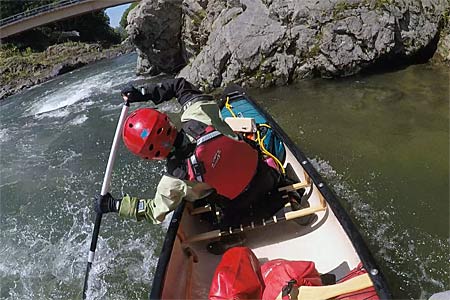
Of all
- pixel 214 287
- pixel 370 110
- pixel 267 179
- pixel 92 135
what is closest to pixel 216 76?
pixel 92 135

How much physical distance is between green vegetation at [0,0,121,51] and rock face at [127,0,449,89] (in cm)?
2910

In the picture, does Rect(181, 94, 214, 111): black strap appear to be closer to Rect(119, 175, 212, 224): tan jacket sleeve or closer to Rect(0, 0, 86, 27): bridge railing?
Rect(119, 175, 212, 224): tan jacket sleeve

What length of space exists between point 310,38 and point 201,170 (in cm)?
774

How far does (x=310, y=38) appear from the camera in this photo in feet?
34.9

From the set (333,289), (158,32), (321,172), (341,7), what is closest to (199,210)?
(333,289)

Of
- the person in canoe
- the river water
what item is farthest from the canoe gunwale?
the river water

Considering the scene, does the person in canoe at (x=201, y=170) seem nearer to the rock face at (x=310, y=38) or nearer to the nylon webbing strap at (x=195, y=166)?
the nylon webbing strap at (x=195, y=166)

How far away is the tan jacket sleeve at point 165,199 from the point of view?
374 centimetres

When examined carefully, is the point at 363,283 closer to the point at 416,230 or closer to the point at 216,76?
the point at 416,230

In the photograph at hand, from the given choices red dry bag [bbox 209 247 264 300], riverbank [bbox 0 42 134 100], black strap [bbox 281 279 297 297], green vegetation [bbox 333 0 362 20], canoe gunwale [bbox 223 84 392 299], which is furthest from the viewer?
riverbank [bbox 0 42 134 100]

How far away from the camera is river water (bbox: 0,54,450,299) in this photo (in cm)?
493

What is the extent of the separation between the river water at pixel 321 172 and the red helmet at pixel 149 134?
1.90 meters

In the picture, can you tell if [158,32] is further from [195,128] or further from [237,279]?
[237,279]

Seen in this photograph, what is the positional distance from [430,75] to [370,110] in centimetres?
225
